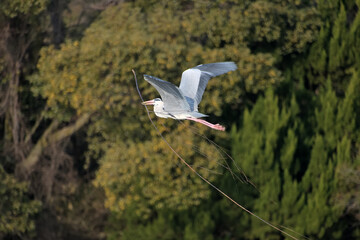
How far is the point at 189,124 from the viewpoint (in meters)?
14.2

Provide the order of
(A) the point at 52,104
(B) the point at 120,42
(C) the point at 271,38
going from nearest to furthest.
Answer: (B) the point at 120,42
(A) the point at 52,104
(C) the point at 271,38

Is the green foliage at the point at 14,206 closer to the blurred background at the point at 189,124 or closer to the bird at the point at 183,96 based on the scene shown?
the blurred background at the point at 189,124

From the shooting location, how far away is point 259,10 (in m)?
16.3

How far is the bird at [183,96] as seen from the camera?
246 inches

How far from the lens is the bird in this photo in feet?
20.5

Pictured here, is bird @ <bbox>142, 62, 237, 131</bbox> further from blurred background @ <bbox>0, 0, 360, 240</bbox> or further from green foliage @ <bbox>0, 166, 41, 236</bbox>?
green foliage @ <bbox>0, 166, 41, 236</bbox>

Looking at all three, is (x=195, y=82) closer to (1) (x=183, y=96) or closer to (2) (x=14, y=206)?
(1) (x=183, y=96)

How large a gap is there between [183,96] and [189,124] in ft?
25.4

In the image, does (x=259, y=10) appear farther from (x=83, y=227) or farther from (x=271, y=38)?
(x=83, y=227)

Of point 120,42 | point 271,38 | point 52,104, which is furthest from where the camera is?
point 271,38

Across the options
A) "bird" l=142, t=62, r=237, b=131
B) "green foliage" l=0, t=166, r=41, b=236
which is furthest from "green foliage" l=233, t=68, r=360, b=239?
"bird" l=142, t=62, r=237, b=131

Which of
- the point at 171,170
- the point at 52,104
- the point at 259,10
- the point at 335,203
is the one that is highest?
the point at 259,10

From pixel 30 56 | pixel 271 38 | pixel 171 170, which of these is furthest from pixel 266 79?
pixel 30 56

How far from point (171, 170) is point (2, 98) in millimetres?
4481
